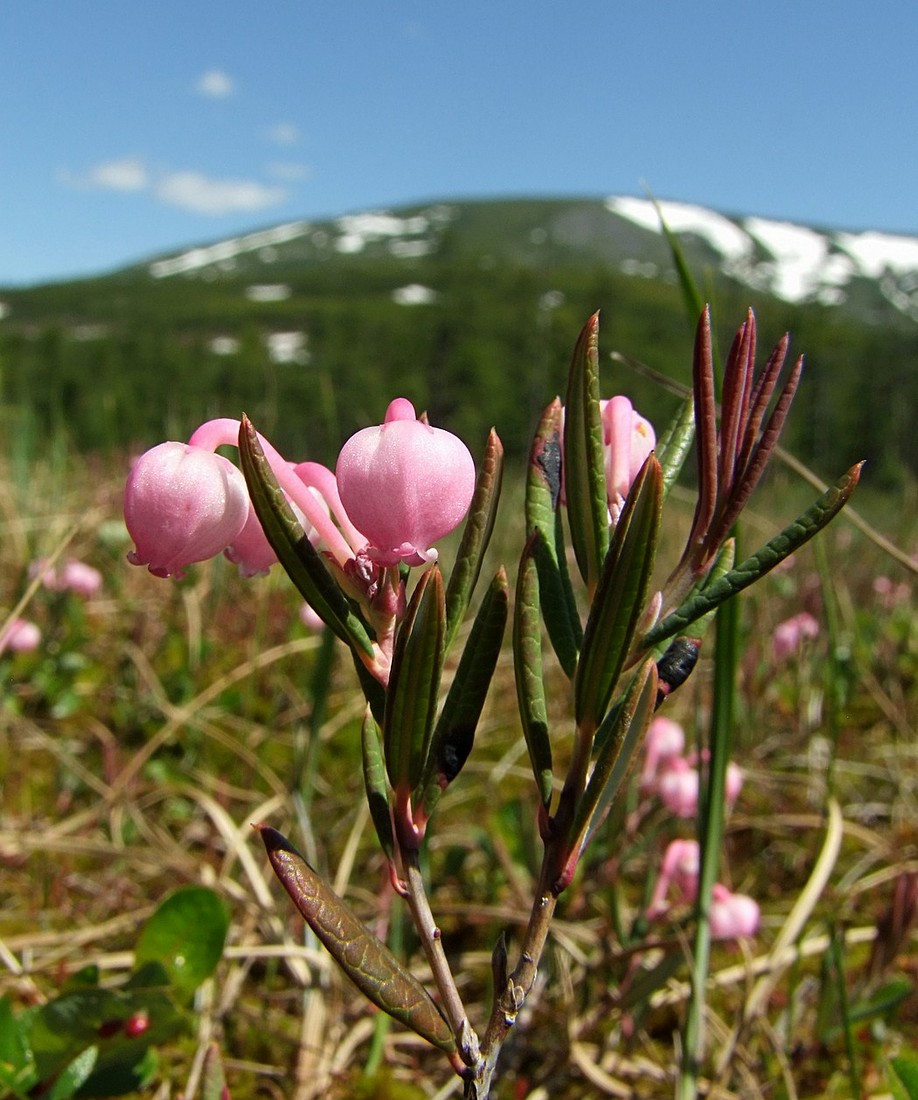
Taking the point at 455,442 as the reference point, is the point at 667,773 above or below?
below

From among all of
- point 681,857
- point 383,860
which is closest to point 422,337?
point 383,860

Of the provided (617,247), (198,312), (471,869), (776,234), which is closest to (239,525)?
(471,869)

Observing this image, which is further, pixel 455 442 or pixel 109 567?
pixel 109 567

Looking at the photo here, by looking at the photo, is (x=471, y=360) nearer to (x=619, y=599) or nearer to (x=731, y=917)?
(x=731, y=917)

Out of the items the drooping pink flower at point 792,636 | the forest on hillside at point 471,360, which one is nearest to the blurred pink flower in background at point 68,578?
the drooping pink flower at point 792,636

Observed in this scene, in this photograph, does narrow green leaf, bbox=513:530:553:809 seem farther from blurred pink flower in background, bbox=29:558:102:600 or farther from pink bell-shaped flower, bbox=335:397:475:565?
blurred pink flower in background, bbox=29:558:102:600

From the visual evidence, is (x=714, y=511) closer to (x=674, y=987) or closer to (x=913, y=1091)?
(x=913, y=1091)
